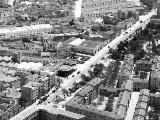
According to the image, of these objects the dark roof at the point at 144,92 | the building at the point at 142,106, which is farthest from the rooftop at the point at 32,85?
the dark roof at the point at 144,92

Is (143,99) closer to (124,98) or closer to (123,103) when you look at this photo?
(124,98)

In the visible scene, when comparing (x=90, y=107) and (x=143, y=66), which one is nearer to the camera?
(x=90, y=107)

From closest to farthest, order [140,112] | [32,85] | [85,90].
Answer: [140,112] < [32,85] < [85,90]

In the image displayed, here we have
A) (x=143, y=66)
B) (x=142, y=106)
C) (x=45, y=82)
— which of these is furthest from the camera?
(x=143, y=66)

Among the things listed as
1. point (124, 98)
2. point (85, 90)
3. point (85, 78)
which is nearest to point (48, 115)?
point (85, 90)

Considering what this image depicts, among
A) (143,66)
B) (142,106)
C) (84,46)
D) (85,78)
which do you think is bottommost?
(142,106)

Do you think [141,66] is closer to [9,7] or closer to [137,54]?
[137,54]

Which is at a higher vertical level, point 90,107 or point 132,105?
point 90,107
